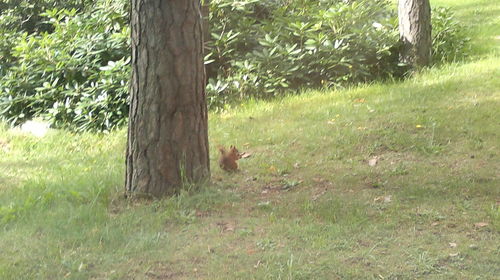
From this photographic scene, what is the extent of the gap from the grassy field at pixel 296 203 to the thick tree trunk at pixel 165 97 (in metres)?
0.24

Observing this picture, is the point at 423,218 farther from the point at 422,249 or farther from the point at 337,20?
the point at 337,20

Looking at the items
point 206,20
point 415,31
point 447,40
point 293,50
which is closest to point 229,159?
point 293,50

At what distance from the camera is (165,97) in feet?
17.7

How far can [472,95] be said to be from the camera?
8328mm

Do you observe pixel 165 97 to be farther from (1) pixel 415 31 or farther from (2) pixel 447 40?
(2) pixel 447 40

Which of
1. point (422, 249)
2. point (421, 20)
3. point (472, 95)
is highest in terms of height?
point (421, 20)

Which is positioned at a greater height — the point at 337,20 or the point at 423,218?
the point at 337,20

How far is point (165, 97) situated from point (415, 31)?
213 inches

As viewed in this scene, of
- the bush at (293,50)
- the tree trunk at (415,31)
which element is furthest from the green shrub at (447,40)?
the bush at (293,50)

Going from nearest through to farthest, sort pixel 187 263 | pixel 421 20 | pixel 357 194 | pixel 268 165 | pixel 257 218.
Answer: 1. pixel 187 263
2. pixel 257 218
3. pixel 357 194
4. pixel 268 165
5. pixel 421 20

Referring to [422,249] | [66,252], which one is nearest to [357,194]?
[422,249]

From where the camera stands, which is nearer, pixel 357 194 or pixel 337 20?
pixel 357 194

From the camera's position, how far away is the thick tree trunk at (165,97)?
5371 millimetres

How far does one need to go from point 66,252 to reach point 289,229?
1.57 m
